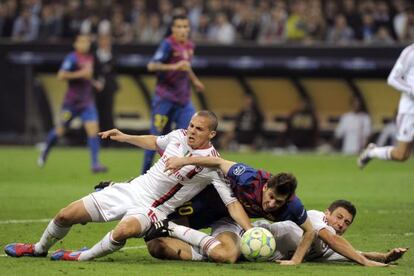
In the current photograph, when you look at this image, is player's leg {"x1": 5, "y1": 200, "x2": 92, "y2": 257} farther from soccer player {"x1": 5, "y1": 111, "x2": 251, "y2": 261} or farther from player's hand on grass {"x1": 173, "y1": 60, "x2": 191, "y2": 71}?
player's hand on grass {"x1": 173, "y1": 60, "x2": 191, "y2": 71}

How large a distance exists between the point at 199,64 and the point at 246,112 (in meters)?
1.67

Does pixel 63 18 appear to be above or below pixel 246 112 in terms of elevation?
above

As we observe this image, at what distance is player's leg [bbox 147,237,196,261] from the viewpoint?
10586 mm

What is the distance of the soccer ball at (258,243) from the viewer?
10.1m

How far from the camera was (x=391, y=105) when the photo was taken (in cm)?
2805

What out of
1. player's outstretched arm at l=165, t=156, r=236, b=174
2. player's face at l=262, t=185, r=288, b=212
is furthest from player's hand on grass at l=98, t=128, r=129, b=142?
player's face at l=262, t=185, r=288, b=212

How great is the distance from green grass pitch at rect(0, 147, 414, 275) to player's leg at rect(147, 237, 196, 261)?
0.39 ft

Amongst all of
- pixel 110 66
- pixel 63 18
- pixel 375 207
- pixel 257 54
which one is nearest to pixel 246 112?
pixel 257 54

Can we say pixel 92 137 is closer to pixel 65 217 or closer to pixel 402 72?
pixel 402 72

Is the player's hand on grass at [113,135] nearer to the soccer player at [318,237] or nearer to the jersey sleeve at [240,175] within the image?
the jersey sleeve at [240,175]

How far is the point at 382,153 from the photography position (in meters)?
15.8

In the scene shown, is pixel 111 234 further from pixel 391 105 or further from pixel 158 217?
pixel 391 105

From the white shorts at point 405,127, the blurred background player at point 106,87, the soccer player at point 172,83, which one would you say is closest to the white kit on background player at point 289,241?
the white shorts at point 405,127

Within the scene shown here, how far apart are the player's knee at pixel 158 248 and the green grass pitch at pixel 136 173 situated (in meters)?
0.10
